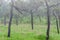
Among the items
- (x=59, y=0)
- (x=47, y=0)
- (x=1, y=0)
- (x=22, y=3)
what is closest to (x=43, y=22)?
(x=22, y=3)

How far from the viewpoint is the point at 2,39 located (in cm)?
2252

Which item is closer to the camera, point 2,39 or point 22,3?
point 2,39

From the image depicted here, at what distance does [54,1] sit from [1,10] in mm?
20015

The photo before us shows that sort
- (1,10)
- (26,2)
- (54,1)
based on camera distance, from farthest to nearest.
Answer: (1,10) → (26,2) → (54,1)

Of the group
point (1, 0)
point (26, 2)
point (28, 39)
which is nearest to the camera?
point (28, 39)

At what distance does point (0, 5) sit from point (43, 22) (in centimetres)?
2576

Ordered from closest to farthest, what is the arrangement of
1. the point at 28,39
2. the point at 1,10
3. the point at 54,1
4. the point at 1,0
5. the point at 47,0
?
1. the point at 47,0
2. the point at 28,39
3. the point at 54,1
4. the point at 1,0
5. the point at 1,10

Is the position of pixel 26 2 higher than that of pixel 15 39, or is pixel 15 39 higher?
pixel 26 2

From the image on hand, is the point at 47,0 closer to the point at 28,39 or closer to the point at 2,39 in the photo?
the point at 28,39

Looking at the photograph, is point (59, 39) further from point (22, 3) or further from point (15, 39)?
point (22, 3)

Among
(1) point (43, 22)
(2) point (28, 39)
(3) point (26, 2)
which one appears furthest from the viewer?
(1) point (43, 22)

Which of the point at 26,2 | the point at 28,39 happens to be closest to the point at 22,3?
the point at 26,2

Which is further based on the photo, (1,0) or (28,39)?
(1,0)

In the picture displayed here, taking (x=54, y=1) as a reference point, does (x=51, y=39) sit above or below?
below
